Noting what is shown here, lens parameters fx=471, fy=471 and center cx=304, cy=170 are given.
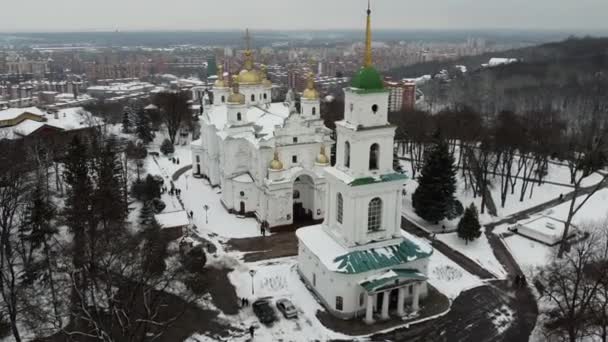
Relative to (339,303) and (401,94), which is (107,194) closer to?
(339,303)

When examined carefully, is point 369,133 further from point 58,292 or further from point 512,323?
point 58,292

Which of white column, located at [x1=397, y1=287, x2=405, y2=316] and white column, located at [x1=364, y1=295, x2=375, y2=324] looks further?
white column, located at [x1=397, y1=287, x2=405, y2=316]

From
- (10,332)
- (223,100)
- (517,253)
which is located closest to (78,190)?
(10,332)

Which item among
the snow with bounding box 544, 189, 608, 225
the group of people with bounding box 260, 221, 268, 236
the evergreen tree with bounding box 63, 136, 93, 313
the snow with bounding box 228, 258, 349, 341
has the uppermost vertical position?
the evergreen tree with bounding box 63, 136, 93, 313

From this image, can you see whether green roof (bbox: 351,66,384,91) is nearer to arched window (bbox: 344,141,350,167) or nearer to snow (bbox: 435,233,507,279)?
arched window (bbox: 344,141,350,167)

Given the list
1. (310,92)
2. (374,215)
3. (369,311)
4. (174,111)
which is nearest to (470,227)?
(374,215)

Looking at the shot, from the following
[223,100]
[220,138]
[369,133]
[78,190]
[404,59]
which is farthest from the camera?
[404,59]

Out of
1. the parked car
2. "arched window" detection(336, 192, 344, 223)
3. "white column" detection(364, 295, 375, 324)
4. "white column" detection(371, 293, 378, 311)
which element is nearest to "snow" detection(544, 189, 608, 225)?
"white column" detection(371, 293, 378, 311)
